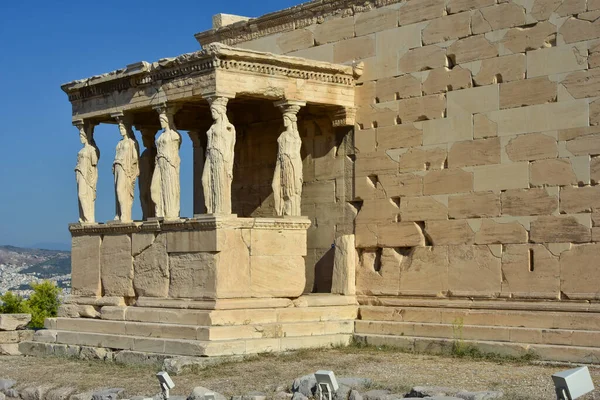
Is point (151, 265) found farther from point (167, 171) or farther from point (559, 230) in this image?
point (559, 230)

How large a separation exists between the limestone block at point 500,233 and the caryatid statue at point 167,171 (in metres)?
4.22

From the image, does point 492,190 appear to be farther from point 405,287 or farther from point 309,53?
point 309,53

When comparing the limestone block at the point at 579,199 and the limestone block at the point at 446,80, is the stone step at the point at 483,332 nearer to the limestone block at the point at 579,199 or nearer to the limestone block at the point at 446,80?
the limestone block at the point at 579,199

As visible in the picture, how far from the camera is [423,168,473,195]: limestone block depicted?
14.9 meters

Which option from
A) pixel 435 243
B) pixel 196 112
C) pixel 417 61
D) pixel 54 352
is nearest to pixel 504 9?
pixel 417 61

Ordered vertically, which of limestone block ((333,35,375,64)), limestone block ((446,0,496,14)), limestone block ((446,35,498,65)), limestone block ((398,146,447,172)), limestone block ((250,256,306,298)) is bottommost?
limestone block ((250,256,306,298))

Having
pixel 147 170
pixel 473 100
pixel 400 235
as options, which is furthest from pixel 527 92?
pixel 147 170

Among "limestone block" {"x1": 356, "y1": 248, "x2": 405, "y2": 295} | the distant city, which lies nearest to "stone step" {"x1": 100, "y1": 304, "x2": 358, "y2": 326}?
"limestone block" {"x1": 356, "y1": 248, "x2": 405, "y2": 295}

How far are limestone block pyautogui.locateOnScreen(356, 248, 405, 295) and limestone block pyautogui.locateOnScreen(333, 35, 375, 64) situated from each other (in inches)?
112

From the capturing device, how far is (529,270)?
1412 cm

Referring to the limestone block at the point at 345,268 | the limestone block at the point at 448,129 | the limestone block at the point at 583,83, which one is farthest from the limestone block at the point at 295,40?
the limestone block at the point at 583,83

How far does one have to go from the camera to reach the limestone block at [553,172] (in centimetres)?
1373

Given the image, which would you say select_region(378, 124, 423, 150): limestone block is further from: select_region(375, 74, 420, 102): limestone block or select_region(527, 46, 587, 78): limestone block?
select_region(527, 46, 587, 78): limestone block

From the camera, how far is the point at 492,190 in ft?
47.7
